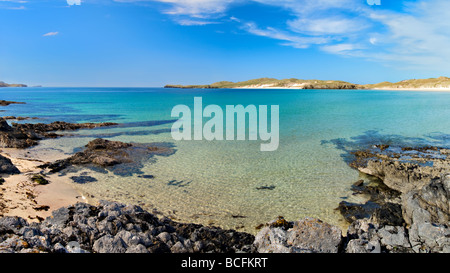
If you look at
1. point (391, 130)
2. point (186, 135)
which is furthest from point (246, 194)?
point (391, 130)

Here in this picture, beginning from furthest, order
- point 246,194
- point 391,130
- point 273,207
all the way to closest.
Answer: point 391,130, point 246,194, point 273,207

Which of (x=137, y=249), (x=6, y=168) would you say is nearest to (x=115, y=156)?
(x=6, y=168)

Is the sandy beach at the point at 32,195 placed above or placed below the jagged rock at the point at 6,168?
below

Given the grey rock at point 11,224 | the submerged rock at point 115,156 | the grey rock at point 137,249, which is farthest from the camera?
the submerged rock at point 115,156

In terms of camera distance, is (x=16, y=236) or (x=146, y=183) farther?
(x=146, y=183)

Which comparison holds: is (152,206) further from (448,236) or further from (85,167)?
(448,236)

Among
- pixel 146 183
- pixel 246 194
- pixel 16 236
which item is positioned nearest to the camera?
pixel 16 236

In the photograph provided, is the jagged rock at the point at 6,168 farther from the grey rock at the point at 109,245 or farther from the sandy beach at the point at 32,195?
the grey rock at the point at 109,245

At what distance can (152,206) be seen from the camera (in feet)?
39.0

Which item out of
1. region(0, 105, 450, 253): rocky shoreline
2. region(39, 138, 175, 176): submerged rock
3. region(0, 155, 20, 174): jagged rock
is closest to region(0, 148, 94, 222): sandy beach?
region(0, 155, 20, 174): jagged rock

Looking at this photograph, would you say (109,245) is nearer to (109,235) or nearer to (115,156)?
(109,235)

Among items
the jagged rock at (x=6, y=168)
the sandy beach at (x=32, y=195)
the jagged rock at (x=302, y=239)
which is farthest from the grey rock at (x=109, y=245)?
the jagged rock at (x=6, y=168)
